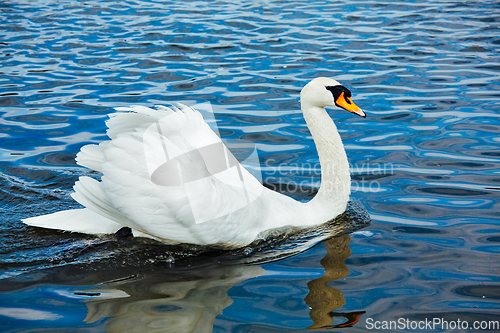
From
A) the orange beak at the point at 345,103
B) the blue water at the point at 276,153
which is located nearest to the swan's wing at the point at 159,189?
the blue water at the point at 276,153

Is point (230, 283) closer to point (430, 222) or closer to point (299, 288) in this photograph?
point (299, 288)

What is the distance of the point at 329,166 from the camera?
5.19 metres

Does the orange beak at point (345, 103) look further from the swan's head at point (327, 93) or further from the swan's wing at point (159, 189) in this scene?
the swan's wing at point (159, 189)

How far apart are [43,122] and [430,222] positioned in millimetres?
5925

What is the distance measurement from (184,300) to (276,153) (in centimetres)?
340

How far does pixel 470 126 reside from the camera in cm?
727

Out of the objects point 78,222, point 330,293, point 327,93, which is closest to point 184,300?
point 330,293

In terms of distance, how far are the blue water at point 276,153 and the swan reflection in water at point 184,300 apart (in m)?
0.01

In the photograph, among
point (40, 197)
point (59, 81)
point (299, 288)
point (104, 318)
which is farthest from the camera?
point (59, 81)

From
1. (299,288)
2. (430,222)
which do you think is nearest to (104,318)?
(299,288)

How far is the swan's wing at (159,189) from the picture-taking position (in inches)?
165

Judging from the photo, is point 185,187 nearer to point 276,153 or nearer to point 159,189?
point 159,189

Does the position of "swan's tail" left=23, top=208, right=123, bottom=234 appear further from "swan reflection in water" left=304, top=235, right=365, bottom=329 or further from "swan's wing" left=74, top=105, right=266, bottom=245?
"swan reflection in water" left=304, top=235, right=365, bottom=329

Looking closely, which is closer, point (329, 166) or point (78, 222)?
point (78, 222)
